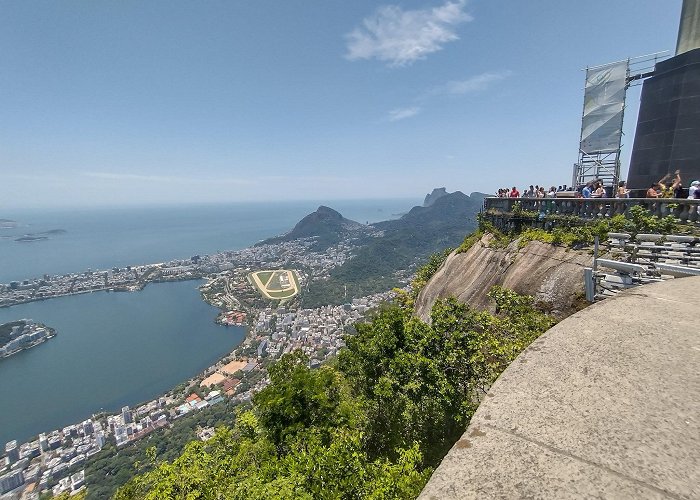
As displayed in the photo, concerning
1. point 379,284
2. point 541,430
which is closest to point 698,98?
point 541,430

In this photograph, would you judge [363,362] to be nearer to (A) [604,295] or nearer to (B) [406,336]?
(B) [406,336]

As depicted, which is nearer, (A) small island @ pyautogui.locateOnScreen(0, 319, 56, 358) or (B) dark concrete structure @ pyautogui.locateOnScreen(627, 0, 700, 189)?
(B) dark concrete structure @ pyautogui.locateOnScreen(627, 0, 700, 189)

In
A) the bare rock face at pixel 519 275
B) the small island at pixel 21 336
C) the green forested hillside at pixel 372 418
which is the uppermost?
the bare rock face at pixel 519 275

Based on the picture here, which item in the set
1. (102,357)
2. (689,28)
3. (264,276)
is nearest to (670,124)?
(689,28)

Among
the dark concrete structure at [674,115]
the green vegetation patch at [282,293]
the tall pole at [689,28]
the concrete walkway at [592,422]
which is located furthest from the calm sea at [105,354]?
the tall pole at [689,28]

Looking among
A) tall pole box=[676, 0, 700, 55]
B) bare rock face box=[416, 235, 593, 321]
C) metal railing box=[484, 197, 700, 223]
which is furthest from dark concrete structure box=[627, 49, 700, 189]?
bare rock face box=[416, 235, 593, 321]

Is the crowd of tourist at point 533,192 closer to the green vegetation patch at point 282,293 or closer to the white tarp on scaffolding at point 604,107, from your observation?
the white tarp on scaffolding at point 604,107

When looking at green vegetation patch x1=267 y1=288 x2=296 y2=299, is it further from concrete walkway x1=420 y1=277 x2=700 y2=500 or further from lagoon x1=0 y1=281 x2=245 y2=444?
concrete walkway x1=420 y1=277 x2=700 y2=500
